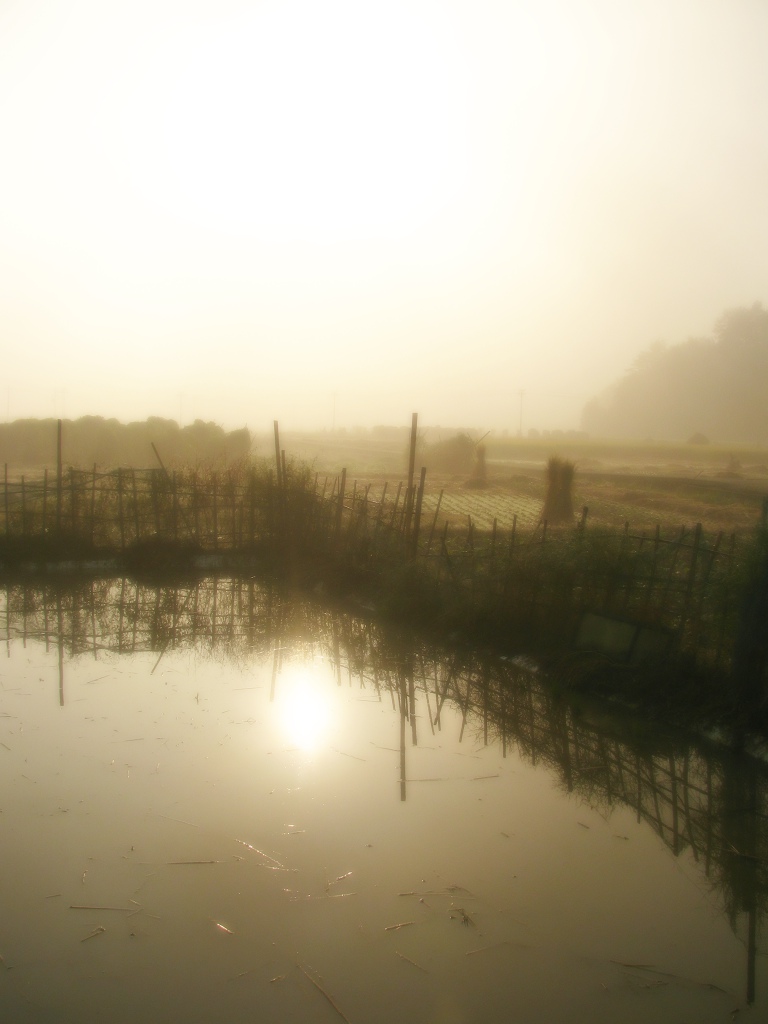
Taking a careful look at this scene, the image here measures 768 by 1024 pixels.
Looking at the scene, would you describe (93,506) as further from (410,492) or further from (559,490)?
(559,490)

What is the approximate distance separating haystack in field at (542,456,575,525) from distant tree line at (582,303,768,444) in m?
29.7

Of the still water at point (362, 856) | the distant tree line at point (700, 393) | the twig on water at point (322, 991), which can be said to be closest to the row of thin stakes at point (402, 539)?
the still water at point (362, 856)

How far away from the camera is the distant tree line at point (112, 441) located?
40.3 meters

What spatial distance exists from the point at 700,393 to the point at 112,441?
36.9 m

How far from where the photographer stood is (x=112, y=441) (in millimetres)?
43031

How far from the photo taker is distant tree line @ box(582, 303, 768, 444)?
167ft

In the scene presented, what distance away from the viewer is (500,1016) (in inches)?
134

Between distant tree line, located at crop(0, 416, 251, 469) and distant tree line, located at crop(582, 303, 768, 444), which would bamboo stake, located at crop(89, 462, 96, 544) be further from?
distant tree line, located at crop(582, 303, 768, 444)

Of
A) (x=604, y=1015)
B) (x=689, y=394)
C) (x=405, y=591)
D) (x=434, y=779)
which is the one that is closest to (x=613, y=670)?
(x=434, y=779)

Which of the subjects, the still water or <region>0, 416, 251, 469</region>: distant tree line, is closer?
the still water

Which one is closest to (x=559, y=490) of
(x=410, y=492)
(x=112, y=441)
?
(x=410, y=492)

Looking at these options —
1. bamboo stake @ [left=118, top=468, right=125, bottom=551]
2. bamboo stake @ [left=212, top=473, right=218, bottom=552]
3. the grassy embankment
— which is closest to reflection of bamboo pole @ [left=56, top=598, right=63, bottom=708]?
bamboo stake @ [left=118, top=468, right=125, bottom=551]

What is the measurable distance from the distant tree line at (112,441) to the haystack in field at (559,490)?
1832 centimetres

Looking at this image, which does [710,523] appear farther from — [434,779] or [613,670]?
[434,779]
